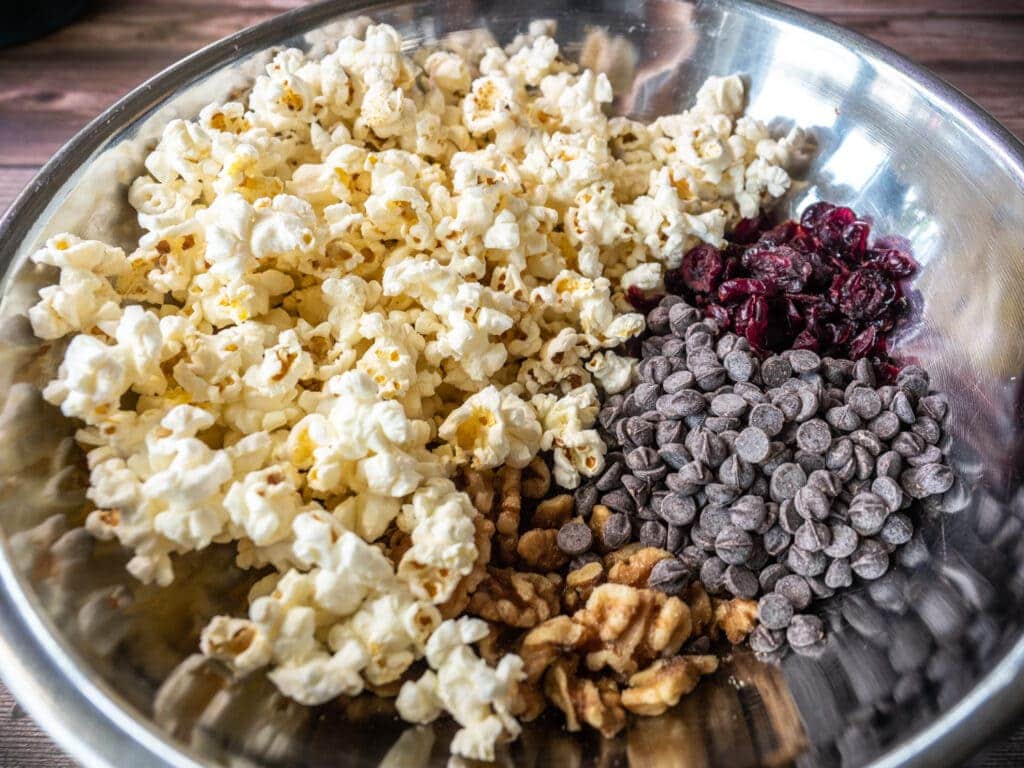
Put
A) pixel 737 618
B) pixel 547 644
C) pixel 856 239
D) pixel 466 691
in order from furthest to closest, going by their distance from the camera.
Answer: pixel 856 239, pixel 737 618, pixel 547 644, pixel 466 691

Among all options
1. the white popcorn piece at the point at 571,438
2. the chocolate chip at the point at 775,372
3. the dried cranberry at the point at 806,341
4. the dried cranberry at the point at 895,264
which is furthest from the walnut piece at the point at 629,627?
the dried cranberry at the point at 895,264

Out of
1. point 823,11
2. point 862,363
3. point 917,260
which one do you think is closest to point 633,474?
point 862,363

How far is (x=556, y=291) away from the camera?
1.47 meters

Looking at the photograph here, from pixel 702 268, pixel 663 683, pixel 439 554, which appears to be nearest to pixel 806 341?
pixel 702 268

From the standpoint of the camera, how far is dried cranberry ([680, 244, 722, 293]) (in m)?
1.54

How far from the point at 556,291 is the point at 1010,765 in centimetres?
105

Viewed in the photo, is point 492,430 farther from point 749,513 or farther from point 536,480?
point 749,513

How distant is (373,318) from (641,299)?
0.57m

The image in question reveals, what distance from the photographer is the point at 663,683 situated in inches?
43.9

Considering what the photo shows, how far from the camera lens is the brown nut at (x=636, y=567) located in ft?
4.10

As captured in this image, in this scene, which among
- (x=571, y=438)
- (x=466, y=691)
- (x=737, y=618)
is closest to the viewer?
(x=466, y=691)

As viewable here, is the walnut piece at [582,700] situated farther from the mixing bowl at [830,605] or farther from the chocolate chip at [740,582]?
the chocolate chip at [740,582]

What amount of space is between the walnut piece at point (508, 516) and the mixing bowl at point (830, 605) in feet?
0.88

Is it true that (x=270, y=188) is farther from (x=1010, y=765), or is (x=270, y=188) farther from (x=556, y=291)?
(x=1010, y=765)
